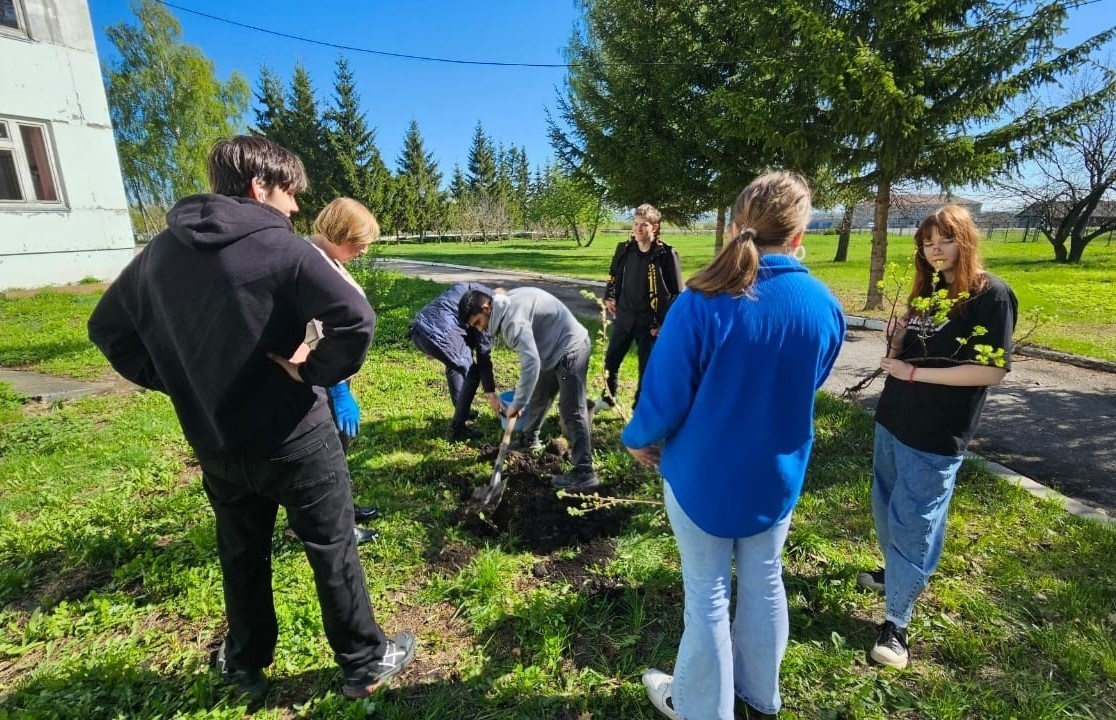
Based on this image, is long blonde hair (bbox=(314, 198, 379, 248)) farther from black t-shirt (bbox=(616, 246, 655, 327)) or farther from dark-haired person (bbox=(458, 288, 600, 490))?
black t-shirt (bbox=(616, 246, 655, 327))

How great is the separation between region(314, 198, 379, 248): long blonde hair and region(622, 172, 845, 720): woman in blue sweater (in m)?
1.94

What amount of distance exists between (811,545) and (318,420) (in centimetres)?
259

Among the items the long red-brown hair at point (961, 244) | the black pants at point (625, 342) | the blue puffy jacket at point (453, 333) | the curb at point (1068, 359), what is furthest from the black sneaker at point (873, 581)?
the curb at point (1068, 359)

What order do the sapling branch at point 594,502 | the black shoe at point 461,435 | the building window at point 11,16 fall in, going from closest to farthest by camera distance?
the sapling branch at point 594,502, the black shoe at point 461,435, the building window at point 11,16

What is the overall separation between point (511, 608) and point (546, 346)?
5.39 ft

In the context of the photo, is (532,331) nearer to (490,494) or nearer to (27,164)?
(490,494)

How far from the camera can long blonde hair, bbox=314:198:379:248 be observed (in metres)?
2.84

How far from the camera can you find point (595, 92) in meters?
14.5

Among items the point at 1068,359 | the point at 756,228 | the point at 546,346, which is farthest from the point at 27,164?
the point at 1068,359

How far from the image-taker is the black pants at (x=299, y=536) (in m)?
1.74

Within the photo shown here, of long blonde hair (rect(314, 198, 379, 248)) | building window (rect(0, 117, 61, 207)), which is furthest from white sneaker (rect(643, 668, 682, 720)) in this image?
building window (rect(0, 117, 61, 207))

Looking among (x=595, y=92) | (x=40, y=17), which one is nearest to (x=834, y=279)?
(x=595, y=92)

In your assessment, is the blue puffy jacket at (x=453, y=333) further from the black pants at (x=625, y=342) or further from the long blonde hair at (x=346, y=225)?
the long blonde hair at (x=346, y=225)

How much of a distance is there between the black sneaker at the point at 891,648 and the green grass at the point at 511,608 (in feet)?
0.16
